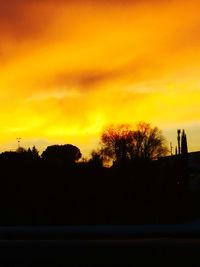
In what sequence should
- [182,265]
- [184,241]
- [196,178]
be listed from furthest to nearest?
[196,178] → [184,241] → [182,265]

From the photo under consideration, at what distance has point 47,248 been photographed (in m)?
19.4

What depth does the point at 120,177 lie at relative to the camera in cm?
3559

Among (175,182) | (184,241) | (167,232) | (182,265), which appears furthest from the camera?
Result: (175,182)

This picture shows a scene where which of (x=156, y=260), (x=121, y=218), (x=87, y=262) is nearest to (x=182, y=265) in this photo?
(x=156, y=260)

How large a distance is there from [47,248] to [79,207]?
13888mm

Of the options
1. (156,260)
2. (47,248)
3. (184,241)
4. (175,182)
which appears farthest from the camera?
(175,182)

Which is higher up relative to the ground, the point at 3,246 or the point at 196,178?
the point at 196,178

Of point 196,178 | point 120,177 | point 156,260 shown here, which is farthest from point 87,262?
point 196,178

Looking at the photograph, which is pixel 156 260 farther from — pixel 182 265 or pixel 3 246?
pixel 3 246

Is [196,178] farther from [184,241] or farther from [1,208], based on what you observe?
[184,241]

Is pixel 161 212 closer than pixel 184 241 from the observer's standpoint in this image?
No

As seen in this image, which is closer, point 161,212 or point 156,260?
point 156,260

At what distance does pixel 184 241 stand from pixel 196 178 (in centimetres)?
5610

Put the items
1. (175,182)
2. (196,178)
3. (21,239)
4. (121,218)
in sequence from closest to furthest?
(21,239) → (121,218) → (175,182) → (196,178)
